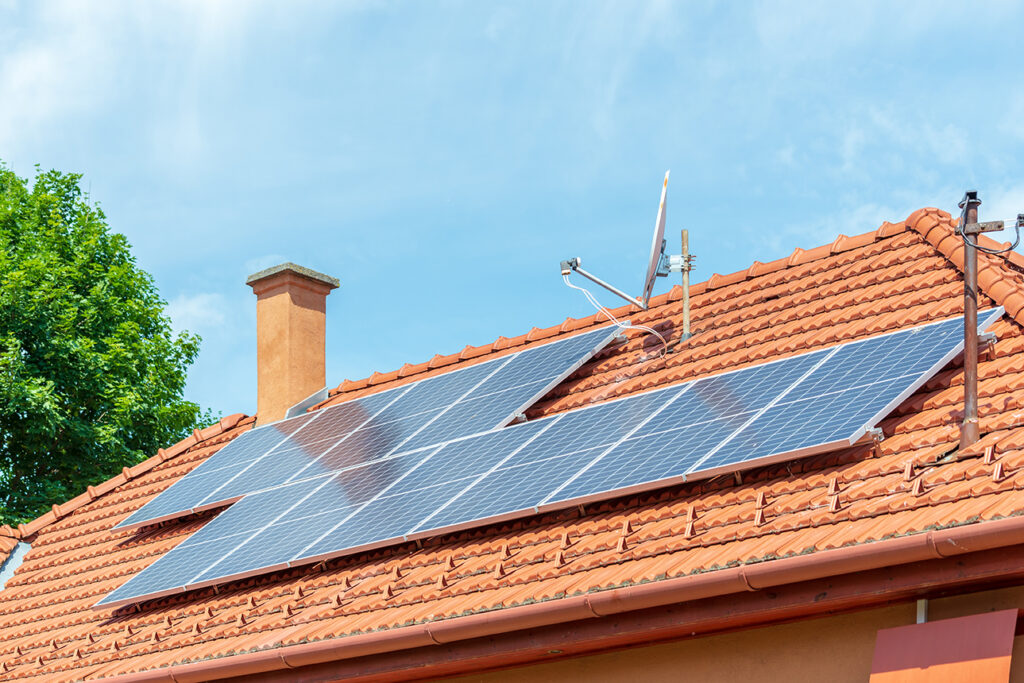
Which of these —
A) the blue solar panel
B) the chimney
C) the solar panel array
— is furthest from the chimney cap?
the blue solar panel

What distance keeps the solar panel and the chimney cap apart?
2040mm

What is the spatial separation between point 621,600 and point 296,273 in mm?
9476

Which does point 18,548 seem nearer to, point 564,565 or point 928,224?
point 564,565

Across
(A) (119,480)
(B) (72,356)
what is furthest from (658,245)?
(B) (72,356)

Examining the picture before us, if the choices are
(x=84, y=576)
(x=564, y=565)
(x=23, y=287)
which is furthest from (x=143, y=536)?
(x=23, y=287)

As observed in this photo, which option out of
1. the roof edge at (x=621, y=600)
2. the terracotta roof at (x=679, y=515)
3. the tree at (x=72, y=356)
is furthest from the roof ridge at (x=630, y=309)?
the tree at (x=72, y=356)

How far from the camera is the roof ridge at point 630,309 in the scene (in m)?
12.2

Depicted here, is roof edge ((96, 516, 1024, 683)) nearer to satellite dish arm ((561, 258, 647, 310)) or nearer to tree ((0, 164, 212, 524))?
satellite dish arm ((561, 258, 647, 310))

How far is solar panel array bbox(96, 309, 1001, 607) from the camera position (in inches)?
348

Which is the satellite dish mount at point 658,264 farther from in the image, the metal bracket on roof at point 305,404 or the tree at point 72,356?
the tree at point 72,356

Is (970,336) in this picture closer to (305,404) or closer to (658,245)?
(658,245)

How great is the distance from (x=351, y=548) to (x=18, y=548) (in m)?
7.38

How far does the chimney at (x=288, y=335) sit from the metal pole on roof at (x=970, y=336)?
9.78 meters

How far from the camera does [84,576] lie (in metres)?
14.4
